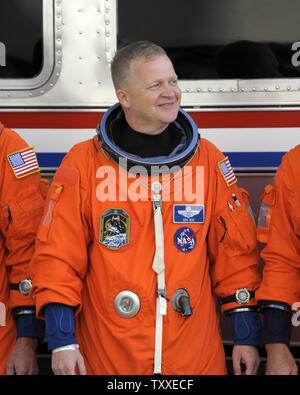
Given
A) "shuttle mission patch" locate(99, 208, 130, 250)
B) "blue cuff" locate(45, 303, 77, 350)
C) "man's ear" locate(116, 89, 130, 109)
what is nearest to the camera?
"blue cuff" locate(45, 303, 77, 350)

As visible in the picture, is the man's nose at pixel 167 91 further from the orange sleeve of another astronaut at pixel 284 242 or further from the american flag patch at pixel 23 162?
the american flag patch at pixel 23 162

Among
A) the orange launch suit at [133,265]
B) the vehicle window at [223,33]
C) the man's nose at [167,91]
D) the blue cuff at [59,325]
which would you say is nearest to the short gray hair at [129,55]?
the man's nose at [167,91]

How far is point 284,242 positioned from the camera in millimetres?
2404

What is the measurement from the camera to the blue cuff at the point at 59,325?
7.52ft

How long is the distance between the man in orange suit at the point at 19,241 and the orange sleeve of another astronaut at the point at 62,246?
0.59 ft

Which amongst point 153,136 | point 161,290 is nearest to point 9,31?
point 153,136

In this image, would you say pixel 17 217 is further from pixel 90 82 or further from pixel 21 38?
pixel 21 38

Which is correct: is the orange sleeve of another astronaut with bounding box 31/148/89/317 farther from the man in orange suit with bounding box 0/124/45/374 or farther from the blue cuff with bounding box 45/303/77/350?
the man in orange suit with bounding box 0/124/45/374

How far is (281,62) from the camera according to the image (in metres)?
2.99

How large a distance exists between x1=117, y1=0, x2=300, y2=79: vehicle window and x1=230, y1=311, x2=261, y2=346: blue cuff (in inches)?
49.6

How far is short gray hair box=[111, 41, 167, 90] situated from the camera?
2.45m

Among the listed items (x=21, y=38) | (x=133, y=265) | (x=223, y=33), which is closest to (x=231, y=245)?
(x=133, y=265)

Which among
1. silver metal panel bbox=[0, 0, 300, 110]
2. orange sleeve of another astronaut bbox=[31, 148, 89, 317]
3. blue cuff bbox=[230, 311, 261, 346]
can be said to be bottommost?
blue cuff bbox=[230, 311, 261, 346]

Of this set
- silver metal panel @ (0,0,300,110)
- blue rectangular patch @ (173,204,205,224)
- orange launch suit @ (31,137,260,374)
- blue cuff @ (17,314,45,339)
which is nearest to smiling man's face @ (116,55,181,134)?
orange launch suit @ (31,137,260,374)
